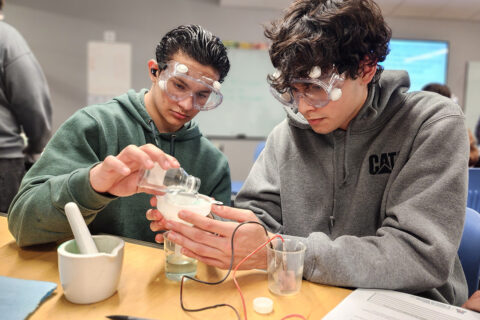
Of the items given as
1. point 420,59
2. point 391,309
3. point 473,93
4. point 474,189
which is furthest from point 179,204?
point 473,93

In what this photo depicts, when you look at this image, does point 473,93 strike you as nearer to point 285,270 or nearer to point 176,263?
point 285,270

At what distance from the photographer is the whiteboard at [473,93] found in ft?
17.6

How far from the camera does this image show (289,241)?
1021 millimetres

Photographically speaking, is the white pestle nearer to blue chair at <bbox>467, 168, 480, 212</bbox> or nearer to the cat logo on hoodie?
the cat logo on hoodie

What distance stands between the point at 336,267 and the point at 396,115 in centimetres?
61

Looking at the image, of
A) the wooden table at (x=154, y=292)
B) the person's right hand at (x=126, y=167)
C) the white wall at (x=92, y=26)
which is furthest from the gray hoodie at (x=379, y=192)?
the white wall at (x=92, y=26)

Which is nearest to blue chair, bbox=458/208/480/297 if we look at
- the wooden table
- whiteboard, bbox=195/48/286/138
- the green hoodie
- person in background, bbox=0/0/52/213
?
the wooden table

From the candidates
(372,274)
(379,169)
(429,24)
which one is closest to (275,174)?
(379,169)

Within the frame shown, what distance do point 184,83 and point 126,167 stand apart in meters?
0.61

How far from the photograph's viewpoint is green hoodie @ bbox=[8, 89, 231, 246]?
3.35 feet

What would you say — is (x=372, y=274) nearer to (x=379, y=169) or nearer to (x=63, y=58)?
(x=379, y=169)

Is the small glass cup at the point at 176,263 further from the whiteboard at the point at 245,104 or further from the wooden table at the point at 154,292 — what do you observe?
the whiteboard at the point at 245,104

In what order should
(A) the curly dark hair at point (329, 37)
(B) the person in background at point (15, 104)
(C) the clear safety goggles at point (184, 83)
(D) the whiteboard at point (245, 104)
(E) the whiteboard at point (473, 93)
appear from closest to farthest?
(A) the curly dark hair at point (329, 37)
(C) the clear safety goggles at point (184, 83)
(B) the person in background at point (15, 104)
(D) the whiteboard at point (245, 104)
(E) the whiteboard at point (473, 93)

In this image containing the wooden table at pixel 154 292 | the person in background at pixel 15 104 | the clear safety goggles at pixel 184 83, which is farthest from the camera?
the person in background at pixel 15 104
